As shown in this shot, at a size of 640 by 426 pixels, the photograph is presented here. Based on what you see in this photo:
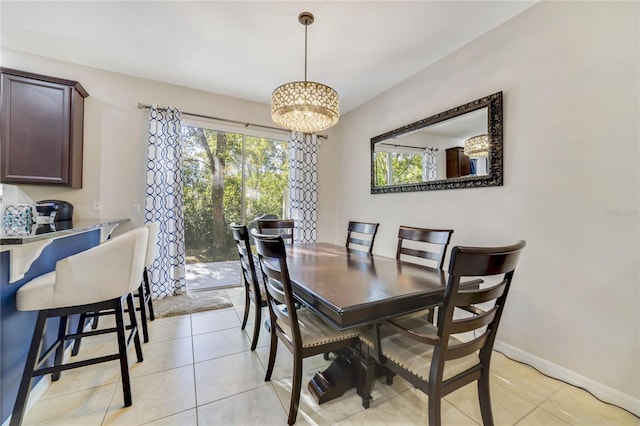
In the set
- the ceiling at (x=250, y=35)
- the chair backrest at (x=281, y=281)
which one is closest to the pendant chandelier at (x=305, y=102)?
the ceiling at (x=250, y=35)

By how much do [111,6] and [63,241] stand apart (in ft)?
6.05

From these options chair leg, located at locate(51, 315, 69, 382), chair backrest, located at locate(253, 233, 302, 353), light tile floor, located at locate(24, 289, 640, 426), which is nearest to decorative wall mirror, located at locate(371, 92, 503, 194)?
light tile floor, located at locate(24, 289, 640, 426)

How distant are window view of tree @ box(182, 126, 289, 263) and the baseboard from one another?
312 cm

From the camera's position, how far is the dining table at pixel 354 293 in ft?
3.58

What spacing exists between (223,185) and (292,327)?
2.75 m

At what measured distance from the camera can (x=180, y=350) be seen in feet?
6.63

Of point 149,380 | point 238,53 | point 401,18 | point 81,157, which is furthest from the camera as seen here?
Result: point 81,157

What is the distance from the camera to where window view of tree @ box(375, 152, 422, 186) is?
2867mm

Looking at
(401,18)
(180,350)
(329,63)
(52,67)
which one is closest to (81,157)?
(52,67)

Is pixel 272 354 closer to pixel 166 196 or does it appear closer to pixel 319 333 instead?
pixel 319 333

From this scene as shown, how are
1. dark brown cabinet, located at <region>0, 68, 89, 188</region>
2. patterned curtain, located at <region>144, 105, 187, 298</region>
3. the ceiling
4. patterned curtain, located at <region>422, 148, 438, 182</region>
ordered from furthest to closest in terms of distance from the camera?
patterned curtain, located at <region>144, 105, 187, 298</region> → patterned curtain, located at <region>422, 148, 438, 182</region> → dark brown cabinet, located at <region>0, 68, 89, 188</region> → the ceiling

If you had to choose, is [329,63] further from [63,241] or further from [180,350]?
[180,350]

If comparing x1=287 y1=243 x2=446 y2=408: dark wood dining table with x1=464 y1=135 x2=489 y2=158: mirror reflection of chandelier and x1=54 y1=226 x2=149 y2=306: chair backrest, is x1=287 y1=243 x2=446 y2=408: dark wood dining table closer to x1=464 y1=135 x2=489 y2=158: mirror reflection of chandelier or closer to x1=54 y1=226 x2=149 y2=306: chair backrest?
x1=54 y1=226 x2=149 y2=306: chair backrest

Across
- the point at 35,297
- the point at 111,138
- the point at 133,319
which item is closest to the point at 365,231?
the point at 133,319
